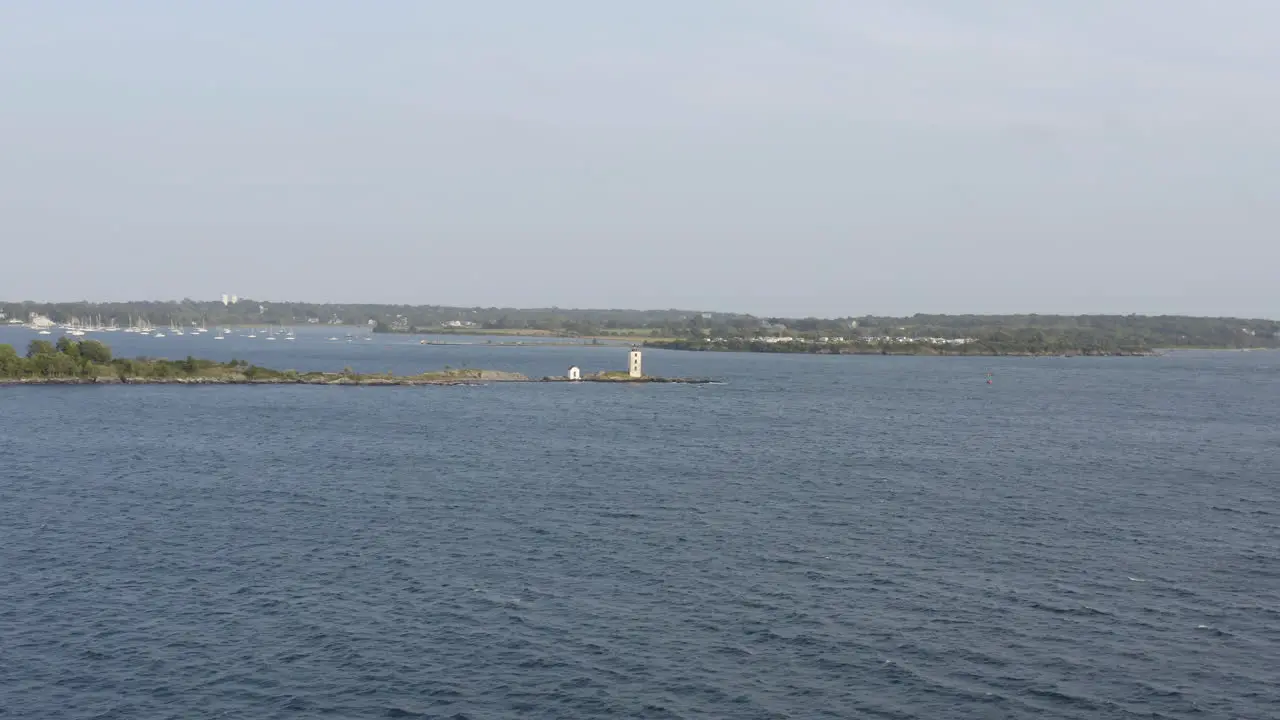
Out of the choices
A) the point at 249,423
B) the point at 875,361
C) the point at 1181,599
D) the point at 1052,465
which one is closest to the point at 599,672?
the point at 1181,599

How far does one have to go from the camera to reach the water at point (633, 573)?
2219 cm

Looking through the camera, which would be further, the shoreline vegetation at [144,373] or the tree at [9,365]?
the shoreline vegetation at [144,373]

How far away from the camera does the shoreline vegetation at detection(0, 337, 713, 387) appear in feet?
324

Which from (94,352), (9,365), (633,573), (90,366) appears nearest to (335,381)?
(90,366)

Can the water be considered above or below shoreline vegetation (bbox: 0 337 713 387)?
below

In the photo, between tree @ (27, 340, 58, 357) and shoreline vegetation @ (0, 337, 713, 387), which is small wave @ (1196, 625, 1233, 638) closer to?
shoreline vegetation @ (0, 337, 713, 387)

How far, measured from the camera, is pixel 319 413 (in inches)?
3022

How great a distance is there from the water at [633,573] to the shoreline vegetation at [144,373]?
36326mm

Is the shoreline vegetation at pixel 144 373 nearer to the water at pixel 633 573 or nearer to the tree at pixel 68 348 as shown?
the tree at pixel 68 348

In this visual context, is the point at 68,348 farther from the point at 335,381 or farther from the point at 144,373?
the point at 335,381

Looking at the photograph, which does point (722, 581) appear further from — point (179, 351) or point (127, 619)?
point (179, 351)

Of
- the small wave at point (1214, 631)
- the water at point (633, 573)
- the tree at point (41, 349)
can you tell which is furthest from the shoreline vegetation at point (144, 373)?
the small wave at point (1214, 631)

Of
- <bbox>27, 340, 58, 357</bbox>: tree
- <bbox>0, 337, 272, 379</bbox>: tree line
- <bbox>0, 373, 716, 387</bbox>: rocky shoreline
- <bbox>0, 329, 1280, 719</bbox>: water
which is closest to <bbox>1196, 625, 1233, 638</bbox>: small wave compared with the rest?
<bbox>0, 329, 1280, 719</bbox>: water

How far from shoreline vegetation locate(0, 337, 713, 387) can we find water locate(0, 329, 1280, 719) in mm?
36326
